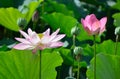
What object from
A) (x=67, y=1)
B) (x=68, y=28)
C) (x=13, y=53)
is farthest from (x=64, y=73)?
(x=67, y=1)

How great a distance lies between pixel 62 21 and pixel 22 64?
0.37 metres

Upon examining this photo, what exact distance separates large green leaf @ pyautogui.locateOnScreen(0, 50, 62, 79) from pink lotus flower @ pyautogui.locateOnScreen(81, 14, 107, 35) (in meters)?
0.09

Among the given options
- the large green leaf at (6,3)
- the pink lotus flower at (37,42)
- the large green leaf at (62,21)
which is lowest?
the pink lotus flower at (37,42)

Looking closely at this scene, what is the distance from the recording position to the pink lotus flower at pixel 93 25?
857mm

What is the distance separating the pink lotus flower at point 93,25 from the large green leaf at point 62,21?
33 centimetres

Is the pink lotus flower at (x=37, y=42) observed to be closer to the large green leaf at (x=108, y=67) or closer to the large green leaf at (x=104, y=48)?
the large green leaf at (x=108, y=67)

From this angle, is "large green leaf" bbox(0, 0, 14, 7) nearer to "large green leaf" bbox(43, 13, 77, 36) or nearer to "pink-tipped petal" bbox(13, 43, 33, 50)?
"large green leaf" bbox(43, 13, 77, 36)

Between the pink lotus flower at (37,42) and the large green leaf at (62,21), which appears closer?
the pink lotus flower at (37,42)

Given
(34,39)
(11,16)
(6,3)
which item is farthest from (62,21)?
(34,39)

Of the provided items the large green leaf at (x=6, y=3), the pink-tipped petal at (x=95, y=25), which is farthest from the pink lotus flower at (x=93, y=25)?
the large green leaf at (x=6, y=3)

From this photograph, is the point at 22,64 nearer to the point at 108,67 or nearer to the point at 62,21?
the point at 108,67

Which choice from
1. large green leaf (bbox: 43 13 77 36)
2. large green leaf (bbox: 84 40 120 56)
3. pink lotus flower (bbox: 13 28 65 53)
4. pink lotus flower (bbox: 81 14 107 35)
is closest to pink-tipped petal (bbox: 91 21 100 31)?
pink lotus flower (bbox: 81 14 107 35)

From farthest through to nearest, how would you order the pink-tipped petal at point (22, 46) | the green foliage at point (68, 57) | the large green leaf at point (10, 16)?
1. the large green leaf at point (10, 16)
2. the green foliage at point (68, 57)
3. the pink-tipped petal at point (22, 46)

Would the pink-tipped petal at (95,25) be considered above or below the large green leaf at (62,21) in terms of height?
below
